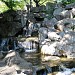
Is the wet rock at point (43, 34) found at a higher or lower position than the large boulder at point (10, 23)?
lower

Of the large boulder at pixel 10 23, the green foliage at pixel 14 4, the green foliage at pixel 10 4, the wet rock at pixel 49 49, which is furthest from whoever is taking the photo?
the green foliage at pixel 14 4

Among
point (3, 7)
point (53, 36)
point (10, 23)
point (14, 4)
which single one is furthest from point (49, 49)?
point (14, 4)

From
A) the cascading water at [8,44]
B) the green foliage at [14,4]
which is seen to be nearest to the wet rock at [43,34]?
the cascading water at [8,44]

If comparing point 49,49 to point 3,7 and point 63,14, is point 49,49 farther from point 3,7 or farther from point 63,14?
point 3,7

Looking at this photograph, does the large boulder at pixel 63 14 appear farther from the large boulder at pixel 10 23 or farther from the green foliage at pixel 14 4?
the green foliage at pixel 14 4

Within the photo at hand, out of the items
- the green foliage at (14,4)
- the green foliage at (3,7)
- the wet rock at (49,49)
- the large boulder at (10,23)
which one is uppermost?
the green foliage at (14,4)

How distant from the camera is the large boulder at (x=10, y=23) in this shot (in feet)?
93.8

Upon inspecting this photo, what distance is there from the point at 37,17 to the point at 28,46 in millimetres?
8546

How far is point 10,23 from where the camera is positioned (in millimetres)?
29406

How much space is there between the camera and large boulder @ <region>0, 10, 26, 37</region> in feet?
93.8

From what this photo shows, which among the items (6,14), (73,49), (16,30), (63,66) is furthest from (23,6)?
(63,66)

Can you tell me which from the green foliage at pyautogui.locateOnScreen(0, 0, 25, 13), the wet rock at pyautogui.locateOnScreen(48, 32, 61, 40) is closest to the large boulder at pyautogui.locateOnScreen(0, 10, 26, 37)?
the green foliage at pyautogui.locateOnScreen(0, 0, 25, 13)

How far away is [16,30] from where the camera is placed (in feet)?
93.2

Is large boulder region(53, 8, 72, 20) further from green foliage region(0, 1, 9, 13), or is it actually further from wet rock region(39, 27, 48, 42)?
green foliage region(0, 1, 9, 13)
